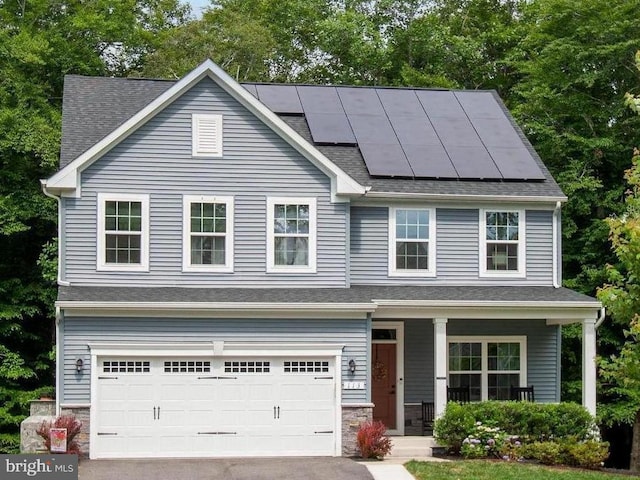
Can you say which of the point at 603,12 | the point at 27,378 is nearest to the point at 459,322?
the point at 603,12

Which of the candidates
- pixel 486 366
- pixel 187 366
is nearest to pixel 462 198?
pixel 486 366

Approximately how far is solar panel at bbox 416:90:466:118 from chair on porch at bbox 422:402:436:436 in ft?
23.9

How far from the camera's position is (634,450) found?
95.0ft

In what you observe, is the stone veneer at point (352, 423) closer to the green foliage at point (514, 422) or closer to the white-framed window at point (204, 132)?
the green foliage at point (514, 422)

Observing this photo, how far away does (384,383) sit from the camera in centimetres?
2439

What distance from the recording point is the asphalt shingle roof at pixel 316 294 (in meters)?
21.1

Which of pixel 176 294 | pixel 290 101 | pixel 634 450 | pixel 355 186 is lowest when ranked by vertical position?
pixel 634 450

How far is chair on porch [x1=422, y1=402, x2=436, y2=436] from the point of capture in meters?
23.9

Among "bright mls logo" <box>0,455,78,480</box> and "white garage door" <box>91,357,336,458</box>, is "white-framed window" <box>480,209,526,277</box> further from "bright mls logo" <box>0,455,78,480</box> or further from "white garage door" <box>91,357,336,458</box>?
"bright mls logo" <box>0,455,78,480</box>

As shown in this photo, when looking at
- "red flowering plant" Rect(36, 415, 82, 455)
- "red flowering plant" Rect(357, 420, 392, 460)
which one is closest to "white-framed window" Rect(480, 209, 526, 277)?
"red flowering plant" Rect(357, 420, 392, 460)

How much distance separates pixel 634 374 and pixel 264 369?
7.34m

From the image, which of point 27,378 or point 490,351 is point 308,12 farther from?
point 490,351

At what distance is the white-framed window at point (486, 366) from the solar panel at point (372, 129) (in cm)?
494

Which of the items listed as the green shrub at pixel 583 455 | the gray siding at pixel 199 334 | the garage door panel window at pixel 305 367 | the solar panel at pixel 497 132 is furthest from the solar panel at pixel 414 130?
the green shrub at pixel 583 455
